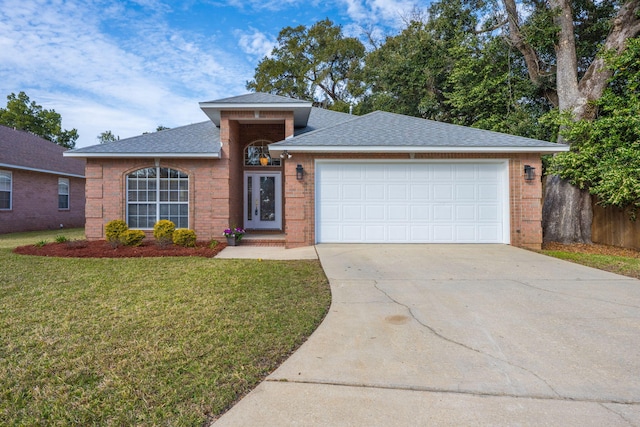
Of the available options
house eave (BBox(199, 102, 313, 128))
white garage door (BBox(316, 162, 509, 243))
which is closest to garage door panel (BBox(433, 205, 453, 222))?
white garage door (BBox(316, 162, 509, 243))

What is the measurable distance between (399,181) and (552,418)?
7.38 m

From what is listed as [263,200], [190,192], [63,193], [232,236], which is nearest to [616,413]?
[232,236]

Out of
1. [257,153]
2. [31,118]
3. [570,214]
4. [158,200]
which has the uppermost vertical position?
[31,118]

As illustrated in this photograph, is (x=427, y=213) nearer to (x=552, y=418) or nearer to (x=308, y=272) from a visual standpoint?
(x=308, y=272)

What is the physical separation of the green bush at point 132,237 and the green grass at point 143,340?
309cm

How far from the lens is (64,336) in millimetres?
3258

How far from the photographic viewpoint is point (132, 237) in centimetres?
917

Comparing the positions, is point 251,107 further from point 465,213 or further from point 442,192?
point 465,213

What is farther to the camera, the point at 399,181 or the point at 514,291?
the point at 399,181

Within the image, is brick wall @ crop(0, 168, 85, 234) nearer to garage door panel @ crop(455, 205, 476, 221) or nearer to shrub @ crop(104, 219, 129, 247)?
shrub @ crop(104, 219, 129, 247)

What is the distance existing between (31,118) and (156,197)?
31688 millimetres

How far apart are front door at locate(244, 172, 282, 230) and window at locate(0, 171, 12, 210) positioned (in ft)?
36.7

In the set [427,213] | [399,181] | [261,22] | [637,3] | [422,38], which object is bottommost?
[427,213]

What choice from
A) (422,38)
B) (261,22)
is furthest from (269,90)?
(422,38)
